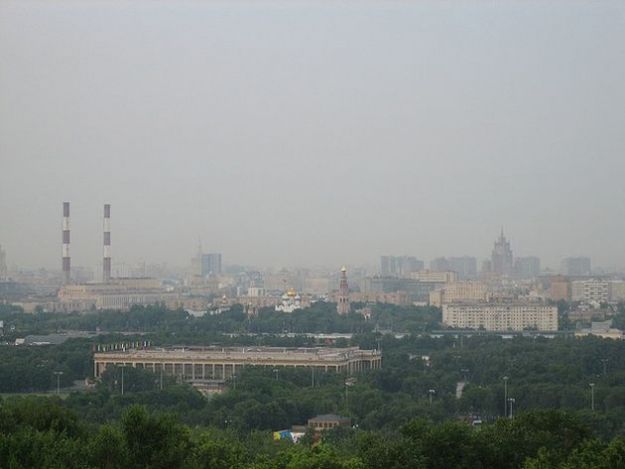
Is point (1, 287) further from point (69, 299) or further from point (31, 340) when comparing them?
point (31, 340)

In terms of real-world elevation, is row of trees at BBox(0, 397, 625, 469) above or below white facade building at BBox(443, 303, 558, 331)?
above

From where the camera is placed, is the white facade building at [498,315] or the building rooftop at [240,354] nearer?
the building rooftop at [240,354]

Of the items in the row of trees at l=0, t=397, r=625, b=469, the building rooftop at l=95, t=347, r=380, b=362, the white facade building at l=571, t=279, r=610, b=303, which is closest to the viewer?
the row of trees at l=0, t=397, r=625, b=469

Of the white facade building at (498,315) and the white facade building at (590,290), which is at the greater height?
the white facade building at (590,290)

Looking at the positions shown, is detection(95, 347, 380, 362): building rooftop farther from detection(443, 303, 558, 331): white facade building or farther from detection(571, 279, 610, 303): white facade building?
detection(571, 279, 610, 303): white facade building

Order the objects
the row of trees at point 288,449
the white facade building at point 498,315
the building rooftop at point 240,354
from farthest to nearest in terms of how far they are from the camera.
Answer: the white facade building at point 498,315 < the building rooftop at point 240,354 < the row of trees at point 288,449

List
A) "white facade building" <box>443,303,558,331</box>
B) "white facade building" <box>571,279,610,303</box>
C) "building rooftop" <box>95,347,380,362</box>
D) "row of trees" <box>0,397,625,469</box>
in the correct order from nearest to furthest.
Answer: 1. "row of trees" <box>0,397,625,469</box>
2. "building rooftop" <box>95,347,380,362</box>
3. "white facade building" <box>443,303,558,331</box>
4. "white facade building" <box>571,279,610,303</box>

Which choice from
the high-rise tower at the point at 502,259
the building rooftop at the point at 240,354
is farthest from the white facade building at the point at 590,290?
the building rooftop at the point at 240,354

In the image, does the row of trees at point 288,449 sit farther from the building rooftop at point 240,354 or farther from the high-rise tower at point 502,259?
the high-rise tower at point 502,259

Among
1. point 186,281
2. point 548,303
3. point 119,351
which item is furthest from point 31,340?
point 186,281

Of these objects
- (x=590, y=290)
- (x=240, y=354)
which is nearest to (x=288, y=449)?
(x=240, y=354)

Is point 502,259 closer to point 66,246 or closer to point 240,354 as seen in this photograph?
point 66,246

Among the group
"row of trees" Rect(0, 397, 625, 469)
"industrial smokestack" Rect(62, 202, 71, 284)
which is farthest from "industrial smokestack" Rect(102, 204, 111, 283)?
"row of trees" Rect(0, 397, 625, 469)
